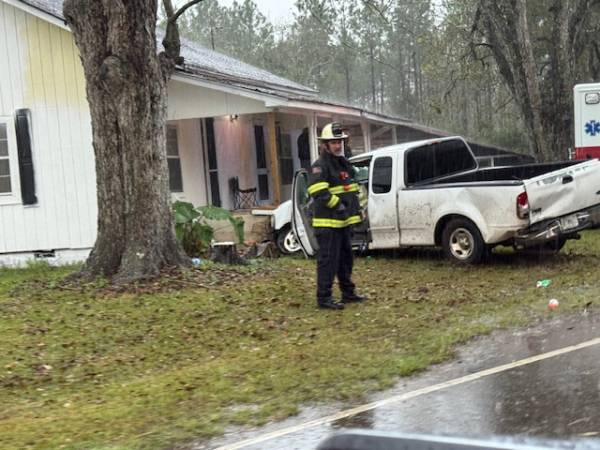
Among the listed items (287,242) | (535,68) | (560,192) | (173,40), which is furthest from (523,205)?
(535,68)

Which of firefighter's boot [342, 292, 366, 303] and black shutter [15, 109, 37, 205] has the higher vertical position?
black shutter [15, 109, 37, 205]

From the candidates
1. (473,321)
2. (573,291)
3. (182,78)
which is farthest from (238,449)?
(182,78)

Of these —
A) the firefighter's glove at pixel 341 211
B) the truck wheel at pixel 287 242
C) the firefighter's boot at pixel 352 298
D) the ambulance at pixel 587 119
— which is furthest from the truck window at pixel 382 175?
the ambulance at pixel 587 119

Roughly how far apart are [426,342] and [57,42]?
10.4 m

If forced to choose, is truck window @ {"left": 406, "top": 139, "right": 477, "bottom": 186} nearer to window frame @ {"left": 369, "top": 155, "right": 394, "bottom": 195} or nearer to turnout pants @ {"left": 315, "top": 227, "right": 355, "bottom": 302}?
window frame @ {"left": 369, "top": 155, "right": 394, "bottom": 195}

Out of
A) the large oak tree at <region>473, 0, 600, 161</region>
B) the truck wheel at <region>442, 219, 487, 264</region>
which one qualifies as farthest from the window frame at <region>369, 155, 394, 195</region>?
the large oak tree at <region>473, 0, 600, 161</region>

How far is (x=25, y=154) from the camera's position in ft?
46.6

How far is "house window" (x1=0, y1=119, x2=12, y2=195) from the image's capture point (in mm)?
14383

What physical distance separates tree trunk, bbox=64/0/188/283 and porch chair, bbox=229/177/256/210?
7.25 m

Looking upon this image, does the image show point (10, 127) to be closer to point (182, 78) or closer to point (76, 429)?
Answer: point (182, 78)

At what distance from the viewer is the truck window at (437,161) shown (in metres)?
11.9

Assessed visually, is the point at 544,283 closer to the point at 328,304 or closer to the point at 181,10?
the point at 328,304

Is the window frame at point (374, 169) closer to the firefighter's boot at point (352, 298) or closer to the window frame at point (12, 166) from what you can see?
the firefighter's boot at point (352, 298)

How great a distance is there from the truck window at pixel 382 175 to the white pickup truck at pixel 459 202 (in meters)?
0.02
